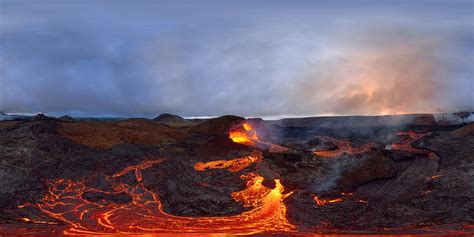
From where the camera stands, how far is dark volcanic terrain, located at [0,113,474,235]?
22.5 metres

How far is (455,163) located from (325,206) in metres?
12.5

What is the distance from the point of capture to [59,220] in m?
23.3

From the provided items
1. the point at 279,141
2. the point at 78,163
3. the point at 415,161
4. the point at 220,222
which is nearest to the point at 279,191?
the point at 220,222

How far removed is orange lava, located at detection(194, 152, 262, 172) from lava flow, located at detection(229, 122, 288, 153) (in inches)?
195

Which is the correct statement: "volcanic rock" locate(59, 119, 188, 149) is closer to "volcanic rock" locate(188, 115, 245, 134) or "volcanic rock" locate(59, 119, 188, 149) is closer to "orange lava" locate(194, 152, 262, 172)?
"volcanic rock" locate(188, 115, 245, 134)

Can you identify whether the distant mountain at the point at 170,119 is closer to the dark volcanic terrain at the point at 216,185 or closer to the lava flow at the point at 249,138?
the lava flow at the point at 249,138

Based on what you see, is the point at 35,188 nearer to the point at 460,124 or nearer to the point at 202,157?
the point at 202,157

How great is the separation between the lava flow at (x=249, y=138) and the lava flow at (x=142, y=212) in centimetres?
1019

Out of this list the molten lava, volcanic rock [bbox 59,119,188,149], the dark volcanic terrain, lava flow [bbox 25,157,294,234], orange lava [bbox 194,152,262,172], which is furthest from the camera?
the molten lava

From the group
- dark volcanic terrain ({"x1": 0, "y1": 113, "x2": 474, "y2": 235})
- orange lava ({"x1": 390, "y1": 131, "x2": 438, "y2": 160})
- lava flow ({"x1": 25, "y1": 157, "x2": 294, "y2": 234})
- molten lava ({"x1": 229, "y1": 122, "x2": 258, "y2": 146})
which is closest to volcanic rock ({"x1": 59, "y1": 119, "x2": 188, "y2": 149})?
dark volcanic terrain ({"x1": 0, "y1": 113, "x2": 474, "y2": 235})

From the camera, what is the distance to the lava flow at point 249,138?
41656mm

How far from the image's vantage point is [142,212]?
970 inches

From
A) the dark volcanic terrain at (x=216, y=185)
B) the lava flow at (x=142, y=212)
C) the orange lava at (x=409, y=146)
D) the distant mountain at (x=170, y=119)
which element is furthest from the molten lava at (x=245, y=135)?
the distant mountain at (x=170, y=119)

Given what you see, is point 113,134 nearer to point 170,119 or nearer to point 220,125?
point 220,125
